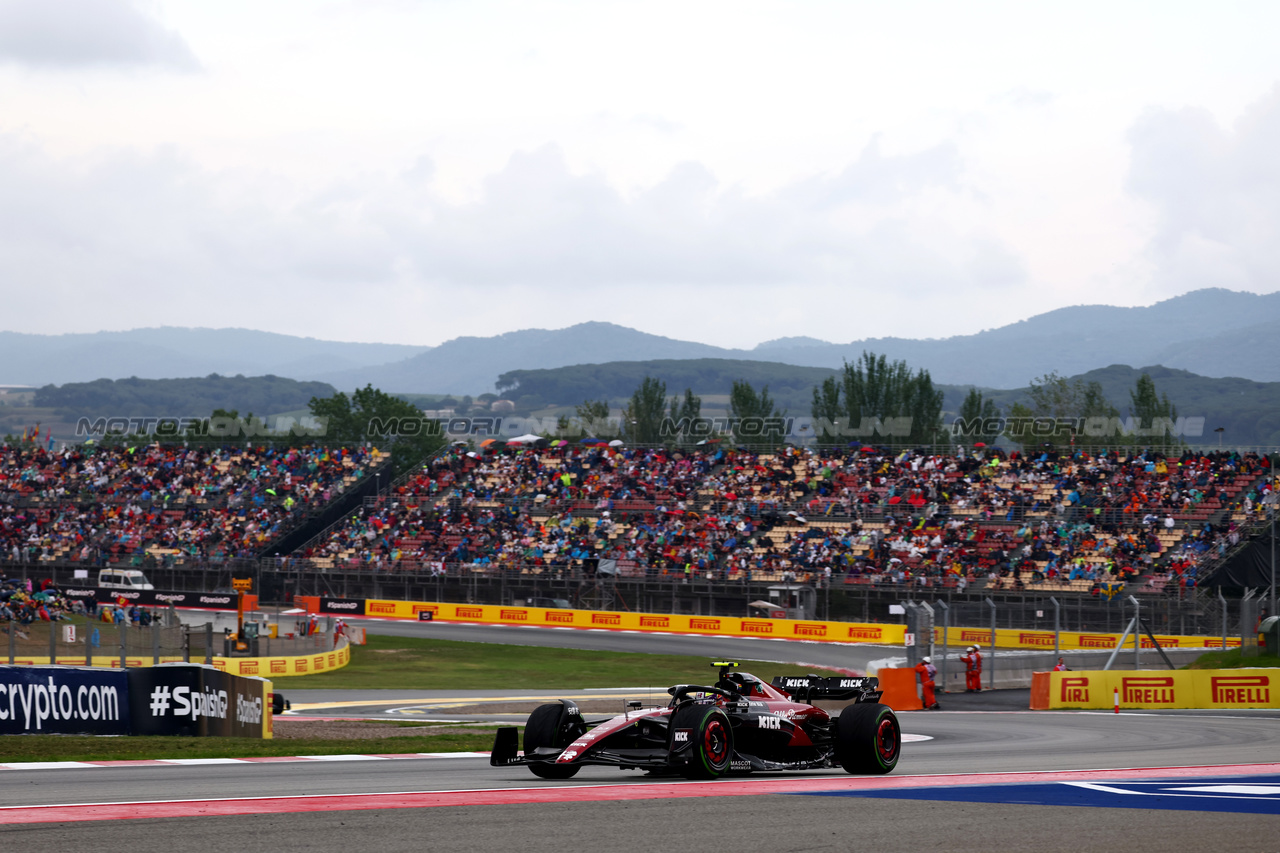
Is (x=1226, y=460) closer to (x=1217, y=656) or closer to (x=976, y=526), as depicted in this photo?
(x=976, y=526)

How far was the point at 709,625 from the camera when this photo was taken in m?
49.2

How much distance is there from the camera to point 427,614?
53.8 m

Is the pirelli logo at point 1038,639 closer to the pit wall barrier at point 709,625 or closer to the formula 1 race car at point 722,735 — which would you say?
the pit wall barrier at point 709,625

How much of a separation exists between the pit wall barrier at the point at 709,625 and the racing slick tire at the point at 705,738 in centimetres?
2822

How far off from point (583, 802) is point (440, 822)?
5.03 ft

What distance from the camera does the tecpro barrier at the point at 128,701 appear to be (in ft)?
57.3

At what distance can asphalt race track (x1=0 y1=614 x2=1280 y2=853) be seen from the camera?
8406 millimetres

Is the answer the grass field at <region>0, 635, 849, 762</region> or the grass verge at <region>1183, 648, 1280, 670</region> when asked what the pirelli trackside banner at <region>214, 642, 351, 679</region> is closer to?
the grass field at <region>0, 635, 849, 762</region>

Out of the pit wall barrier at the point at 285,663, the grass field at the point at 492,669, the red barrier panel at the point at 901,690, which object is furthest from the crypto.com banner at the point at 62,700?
the red barrier panel at the point at 901,690

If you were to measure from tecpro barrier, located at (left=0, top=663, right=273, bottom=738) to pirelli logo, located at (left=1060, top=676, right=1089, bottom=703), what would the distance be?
17.2m

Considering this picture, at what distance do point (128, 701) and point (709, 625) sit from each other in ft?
106

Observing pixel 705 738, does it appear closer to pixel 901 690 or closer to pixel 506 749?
pixel 506 749

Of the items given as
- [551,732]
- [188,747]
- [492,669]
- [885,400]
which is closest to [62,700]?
[188,747]

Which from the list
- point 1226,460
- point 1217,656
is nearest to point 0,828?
point 1217,656
